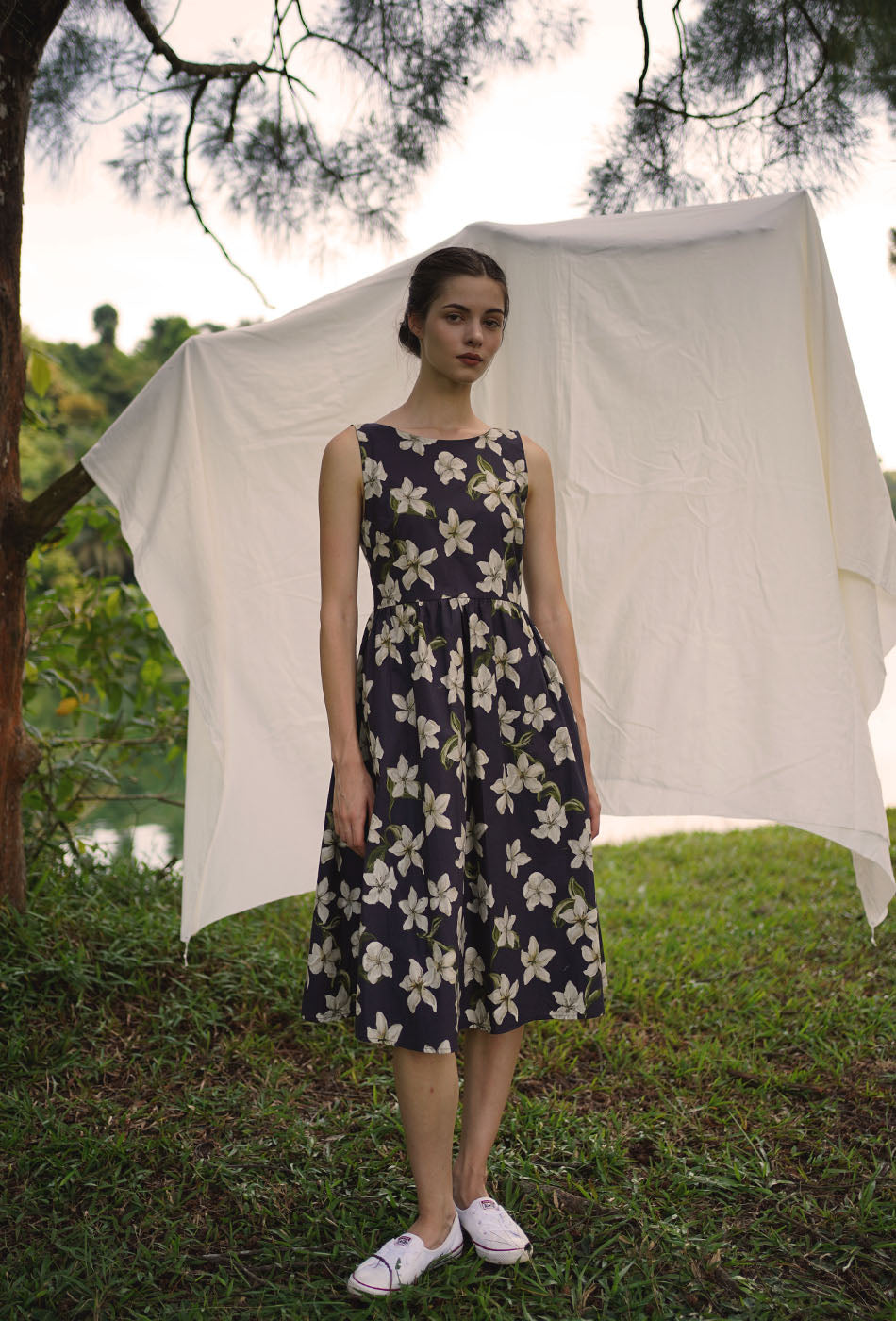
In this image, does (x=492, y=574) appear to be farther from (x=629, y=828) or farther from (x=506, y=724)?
(x=629, y=828)

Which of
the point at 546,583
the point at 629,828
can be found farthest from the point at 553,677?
the point at 629,828

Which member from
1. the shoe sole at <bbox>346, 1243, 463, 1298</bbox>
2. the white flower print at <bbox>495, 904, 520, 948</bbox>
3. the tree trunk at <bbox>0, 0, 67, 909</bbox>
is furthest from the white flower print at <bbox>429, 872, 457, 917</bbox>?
the tree trunk at <bbox>0, 0, 67, 909</bbox>

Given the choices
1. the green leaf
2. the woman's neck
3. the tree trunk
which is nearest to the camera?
the woman's neck

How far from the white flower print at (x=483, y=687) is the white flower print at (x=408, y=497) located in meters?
0.27

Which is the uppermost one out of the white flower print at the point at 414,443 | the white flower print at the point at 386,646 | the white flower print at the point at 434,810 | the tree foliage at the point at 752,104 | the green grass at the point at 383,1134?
the tree foliage at the point at 752,104

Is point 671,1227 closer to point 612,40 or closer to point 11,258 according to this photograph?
point 11,258

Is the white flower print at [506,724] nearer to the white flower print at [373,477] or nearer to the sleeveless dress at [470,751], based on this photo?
the sleeveless dress at [470,751]

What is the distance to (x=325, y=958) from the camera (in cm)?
163

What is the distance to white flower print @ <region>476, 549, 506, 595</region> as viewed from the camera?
1658 mm

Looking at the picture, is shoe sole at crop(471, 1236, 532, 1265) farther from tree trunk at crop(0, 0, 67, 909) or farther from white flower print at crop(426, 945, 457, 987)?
tree trunk at crop(0, 0, 67, 909)

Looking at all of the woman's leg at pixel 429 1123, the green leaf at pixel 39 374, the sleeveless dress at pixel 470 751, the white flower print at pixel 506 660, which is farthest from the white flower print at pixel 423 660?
the green leaf at pixel 39 374

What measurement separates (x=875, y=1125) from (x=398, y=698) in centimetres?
132

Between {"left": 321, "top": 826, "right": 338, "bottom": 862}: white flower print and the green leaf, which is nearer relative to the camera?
{"left": 321, "top": 826, "right": 338, "bottom": 862}: white flower print

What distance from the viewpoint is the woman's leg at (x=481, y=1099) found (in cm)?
167
